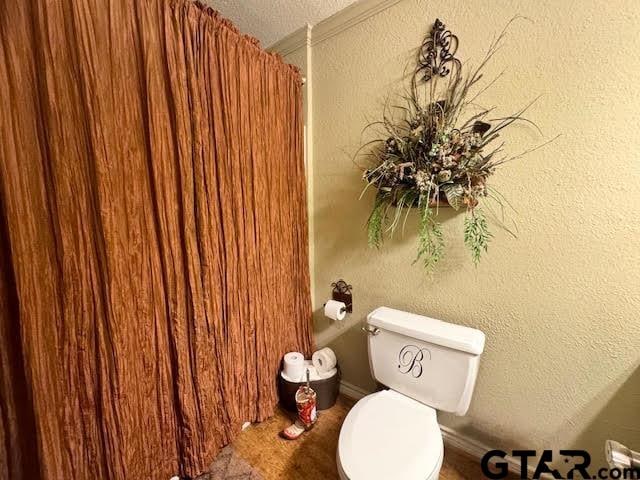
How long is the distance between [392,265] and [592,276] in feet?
2.47

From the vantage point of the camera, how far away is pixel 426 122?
1.08 meters

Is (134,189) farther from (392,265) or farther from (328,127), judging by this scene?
(392,265)

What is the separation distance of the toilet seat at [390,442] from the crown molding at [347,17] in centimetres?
186

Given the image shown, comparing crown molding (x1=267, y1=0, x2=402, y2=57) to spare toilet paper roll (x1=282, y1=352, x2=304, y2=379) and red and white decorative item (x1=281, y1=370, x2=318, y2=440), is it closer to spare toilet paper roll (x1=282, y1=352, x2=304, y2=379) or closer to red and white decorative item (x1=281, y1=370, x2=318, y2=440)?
spare toilet paper roll (x1=282, y1=352, x2=304, y2=379)

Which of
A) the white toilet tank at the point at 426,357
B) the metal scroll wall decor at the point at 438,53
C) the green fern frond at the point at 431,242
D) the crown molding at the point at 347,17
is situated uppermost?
the crown molding at the point at 347,17

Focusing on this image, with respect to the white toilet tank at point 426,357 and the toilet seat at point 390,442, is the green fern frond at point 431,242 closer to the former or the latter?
the white toilet tank at point 426,357

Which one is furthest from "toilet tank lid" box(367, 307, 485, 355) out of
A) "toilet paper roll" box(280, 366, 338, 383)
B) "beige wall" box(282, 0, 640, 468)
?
"toilet paper roll" box(280, 366, 338, 383)

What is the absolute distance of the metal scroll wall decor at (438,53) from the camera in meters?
1.13

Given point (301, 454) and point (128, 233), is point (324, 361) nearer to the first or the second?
point (301, 454)

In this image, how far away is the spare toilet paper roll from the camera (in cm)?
148

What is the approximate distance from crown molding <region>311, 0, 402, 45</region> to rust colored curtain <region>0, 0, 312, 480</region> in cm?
39

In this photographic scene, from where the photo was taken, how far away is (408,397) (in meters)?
1.18

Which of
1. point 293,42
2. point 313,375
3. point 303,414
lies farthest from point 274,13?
point 303,414

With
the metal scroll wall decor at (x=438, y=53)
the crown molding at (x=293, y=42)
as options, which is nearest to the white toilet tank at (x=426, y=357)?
the metal scroll wall decor at (x=438, y=53)
